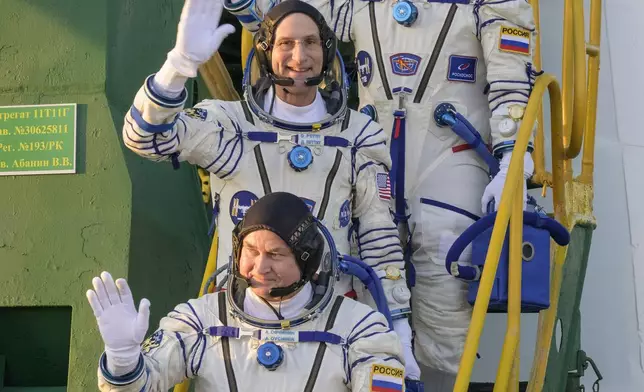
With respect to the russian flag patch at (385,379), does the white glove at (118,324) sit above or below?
above

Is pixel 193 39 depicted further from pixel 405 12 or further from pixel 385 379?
pixel 405 12

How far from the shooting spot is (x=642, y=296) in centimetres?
523

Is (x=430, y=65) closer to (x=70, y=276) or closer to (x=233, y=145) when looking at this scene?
(x=233, y=145)

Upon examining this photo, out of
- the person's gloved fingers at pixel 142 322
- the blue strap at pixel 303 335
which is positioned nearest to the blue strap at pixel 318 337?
the blue strap at pixel 303 335

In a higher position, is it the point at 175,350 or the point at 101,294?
the point at 101,294

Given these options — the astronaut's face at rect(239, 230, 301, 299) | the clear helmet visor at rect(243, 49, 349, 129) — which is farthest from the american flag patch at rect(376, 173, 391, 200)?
the astronaut's face at rect(239, 230, 301, 299)

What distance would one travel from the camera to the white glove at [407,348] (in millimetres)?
3650

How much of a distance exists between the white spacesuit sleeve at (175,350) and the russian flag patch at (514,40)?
1.76 m

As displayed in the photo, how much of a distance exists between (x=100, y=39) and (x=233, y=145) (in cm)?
98

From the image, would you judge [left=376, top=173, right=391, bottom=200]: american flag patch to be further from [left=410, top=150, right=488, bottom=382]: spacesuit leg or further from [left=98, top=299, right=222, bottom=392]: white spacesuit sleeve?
[left=98, top=299, right=222, bottom=392]: white spacesuit sleeve

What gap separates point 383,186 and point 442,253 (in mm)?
544

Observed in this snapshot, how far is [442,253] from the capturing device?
14.1 ft

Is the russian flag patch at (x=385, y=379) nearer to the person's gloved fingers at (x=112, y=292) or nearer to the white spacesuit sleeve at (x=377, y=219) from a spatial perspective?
the white spacesuit sleeve at (x=377, y=219)

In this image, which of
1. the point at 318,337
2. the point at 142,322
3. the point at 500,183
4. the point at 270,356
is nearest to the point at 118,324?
the point at 142,322
